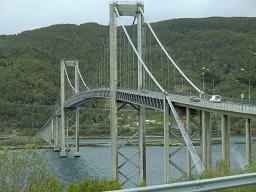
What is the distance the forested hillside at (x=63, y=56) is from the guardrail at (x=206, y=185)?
99.4m

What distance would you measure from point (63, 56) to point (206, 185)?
179 m

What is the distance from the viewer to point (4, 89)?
155 m

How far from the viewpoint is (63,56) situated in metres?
185

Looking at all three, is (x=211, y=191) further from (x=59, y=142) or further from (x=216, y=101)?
(x=59, y=142)

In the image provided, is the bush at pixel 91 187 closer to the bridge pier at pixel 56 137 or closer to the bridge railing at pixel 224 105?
the bridge railing at pixel 224 105

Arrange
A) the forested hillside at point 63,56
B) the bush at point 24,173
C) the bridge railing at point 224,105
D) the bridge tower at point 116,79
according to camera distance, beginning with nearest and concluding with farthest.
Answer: the bush at point 24,173
the bridge railing at point 224,105
the bridge tower at point 116,79
the forested hillside at point 63,56

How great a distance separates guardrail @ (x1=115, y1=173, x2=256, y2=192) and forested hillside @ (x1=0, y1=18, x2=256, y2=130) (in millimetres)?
99390

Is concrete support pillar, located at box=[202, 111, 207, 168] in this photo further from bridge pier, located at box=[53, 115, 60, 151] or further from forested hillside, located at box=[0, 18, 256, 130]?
forested hillside, located at box=[0, 18, 256, 130]

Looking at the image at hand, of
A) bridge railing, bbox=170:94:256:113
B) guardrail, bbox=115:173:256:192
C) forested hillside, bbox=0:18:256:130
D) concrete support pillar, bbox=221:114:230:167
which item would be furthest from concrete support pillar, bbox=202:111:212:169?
forested hillside, bbox=0:18:256:130

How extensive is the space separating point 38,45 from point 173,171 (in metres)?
154

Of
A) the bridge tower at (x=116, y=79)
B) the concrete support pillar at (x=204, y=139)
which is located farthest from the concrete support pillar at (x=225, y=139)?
the bridge tower at (x=116, y=79)

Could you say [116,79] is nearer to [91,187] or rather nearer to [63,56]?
[91,187]

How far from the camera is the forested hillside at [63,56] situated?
139m

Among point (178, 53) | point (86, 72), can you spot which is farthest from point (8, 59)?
point (178, 53)
